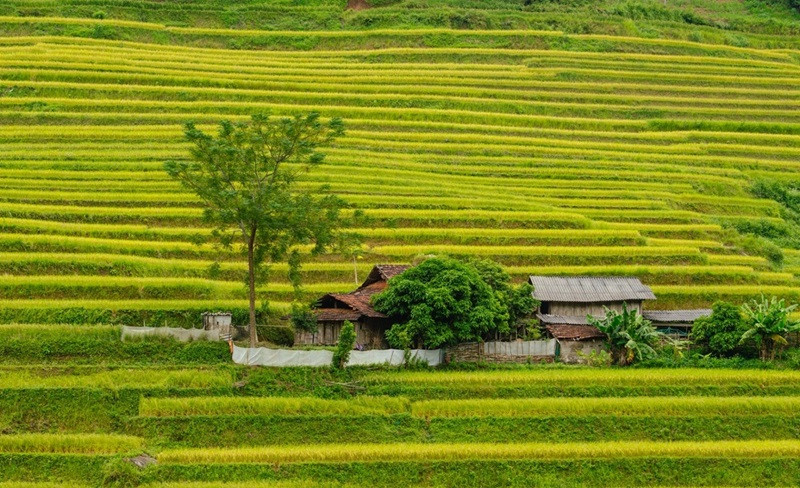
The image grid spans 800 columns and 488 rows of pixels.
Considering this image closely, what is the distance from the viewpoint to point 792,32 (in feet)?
219

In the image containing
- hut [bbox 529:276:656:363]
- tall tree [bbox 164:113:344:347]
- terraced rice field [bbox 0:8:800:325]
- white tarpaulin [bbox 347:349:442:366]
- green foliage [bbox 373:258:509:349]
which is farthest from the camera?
terraced rice field [bbox 0:8:800:325]

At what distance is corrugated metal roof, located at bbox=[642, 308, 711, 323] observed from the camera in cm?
3281

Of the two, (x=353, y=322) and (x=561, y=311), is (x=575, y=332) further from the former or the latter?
(x=353, y=322)

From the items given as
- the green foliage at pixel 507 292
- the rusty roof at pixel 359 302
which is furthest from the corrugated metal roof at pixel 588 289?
the rusty roof at pixel 359 302

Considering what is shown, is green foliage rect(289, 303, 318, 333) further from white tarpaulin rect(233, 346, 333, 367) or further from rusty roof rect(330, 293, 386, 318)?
white tarpaulin rect(233, 346, 333, 367)

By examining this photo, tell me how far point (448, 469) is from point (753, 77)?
41833mm

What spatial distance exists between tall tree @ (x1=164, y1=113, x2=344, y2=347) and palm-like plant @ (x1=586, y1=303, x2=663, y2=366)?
24.8 ft

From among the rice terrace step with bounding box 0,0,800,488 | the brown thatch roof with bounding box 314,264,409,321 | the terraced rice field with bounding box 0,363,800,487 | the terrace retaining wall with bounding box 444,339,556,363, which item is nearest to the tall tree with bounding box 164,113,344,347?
the rice terrace step with bounding box 0,0,800,488

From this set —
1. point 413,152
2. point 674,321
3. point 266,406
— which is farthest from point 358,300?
point 413,152

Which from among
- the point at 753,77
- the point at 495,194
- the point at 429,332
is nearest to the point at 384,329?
the point at 429,332

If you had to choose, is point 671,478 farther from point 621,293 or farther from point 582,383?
point 621,293

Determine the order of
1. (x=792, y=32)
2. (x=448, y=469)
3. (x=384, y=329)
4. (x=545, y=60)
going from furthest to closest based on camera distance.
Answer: (x=792, y=32)
(x=545, y=60)
(x=384, y=329)
(x=448, y=469)

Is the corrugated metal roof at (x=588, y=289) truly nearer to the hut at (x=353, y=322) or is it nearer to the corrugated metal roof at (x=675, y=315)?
the corrugated metal roof at (x=675, y=315)

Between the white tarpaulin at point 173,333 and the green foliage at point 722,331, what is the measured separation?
42.6ft
